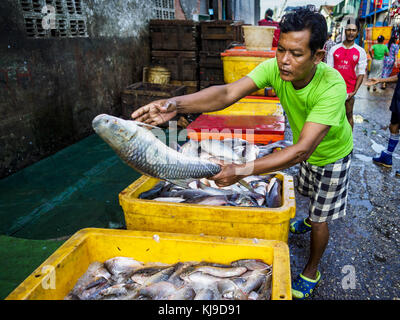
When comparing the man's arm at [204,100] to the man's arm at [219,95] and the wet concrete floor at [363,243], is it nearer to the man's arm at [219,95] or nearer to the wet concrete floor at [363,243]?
the man's arm at [219,95]

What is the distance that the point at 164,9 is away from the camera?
10258 millimetres

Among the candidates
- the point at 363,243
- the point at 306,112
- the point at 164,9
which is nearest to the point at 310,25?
the point at 306,112

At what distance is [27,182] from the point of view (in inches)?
190

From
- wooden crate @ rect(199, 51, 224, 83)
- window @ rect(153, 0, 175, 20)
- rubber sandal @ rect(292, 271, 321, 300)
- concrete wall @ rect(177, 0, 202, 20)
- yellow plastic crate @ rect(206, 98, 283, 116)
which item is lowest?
rubber sandal @ rect(292, 271, 321, 300)

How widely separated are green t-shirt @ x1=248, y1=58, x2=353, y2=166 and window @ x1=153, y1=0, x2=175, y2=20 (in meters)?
8.53

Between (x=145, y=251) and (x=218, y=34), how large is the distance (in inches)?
322

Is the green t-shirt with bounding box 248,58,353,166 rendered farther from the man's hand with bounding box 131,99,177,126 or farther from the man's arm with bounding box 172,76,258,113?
the man's hand with bounding box 131,99,177,126

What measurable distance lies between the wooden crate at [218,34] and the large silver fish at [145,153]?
7.68 metres

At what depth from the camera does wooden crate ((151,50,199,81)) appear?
8.96 meters
